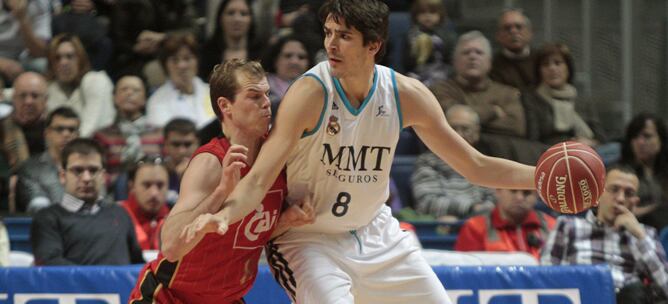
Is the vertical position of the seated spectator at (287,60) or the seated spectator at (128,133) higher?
the seated spectator at (287,60)

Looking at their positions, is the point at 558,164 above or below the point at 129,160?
above

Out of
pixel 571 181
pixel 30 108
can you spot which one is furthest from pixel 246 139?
pixel 30 108

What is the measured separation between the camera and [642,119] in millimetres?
8859

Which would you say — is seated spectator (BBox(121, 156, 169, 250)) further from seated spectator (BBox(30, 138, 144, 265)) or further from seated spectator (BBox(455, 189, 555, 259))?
seated spectator (BBox(455, 189, 555, 259))

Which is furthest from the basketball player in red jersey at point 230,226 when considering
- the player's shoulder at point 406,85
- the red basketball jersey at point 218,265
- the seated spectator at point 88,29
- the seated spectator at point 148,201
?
the seated spectator at point 88,29

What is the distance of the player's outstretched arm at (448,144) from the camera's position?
4809mm

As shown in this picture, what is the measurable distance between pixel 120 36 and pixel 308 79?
554cm

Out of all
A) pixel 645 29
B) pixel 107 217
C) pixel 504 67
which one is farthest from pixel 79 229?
pixel 645 29

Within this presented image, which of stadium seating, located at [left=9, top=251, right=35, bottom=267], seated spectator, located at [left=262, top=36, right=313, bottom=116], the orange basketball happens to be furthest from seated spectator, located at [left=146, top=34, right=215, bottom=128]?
the orange basketball

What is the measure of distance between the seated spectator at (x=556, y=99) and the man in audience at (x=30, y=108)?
12.8 ft

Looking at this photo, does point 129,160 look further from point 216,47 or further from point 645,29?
point 645,29

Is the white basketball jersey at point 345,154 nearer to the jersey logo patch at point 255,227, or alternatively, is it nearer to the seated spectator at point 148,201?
the jersey logo patch at point 255,227

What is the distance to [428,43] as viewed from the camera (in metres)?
9.64

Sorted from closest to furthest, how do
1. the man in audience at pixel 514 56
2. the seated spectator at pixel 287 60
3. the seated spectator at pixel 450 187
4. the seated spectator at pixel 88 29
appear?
1. the seated spectator at pixel 450 187
2. the seated spectator at pixel 287 60
3. the man in audience at pixel 514 56
4. the seated spectator at pixel 88 29
